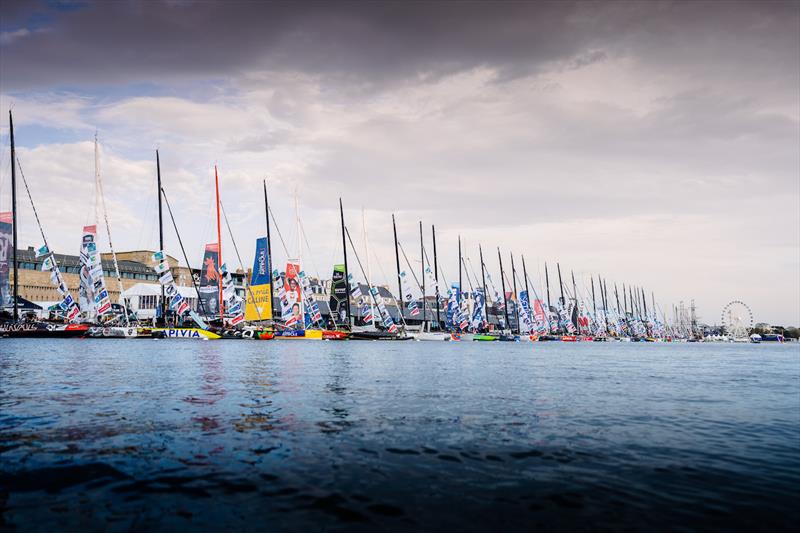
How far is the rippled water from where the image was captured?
775 cm

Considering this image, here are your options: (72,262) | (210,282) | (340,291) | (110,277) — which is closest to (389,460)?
(210,282)

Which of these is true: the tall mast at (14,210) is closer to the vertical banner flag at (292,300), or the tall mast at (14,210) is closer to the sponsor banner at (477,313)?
the vertical banner flag at (292,300)

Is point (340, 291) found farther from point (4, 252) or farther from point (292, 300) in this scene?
point (4, 252)

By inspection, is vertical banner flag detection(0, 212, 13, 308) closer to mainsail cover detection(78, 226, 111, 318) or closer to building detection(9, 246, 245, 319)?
mainsail cover detection(78, 226, 111, 318)

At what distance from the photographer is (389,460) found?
10711 millimetres

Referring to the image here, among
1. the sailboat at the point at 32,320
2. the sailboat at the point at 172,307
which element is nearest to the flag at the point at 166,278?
the sailboat at the point at 172,307

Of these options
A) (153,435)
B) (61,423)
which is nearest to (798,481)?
(153,435)

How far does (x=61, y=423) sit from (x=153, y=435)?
315cm

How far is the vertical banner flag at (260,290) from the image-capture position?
90.1m

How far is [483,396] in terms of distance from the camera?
21078 millimetres

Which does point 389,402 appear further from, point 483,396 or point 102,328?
point 102,328

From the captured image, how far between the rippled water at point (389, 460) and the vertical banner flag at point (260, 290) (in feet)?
226

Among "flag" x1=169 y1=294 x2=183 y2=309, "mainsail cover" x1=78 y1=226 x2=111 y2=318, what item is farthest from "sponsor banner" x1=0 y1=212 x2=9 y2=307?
"flag" x1=169 y1=294 x2=183 y2=309

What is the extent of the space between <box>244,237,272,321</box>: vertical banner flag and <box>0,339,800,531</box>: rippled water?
68.9m
